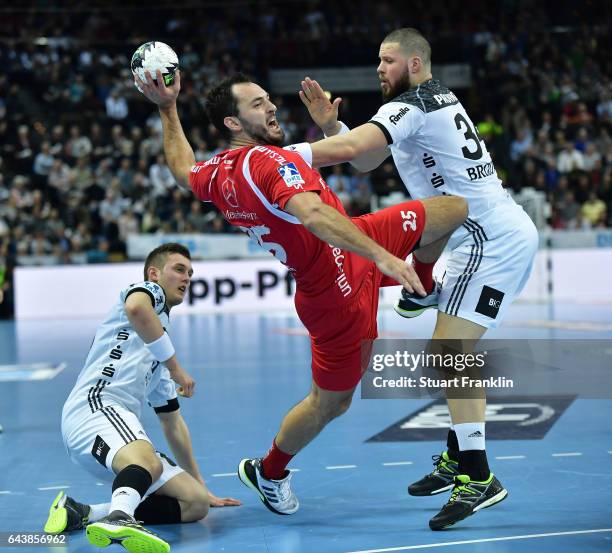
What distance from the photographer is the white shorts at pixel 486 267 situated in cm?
583

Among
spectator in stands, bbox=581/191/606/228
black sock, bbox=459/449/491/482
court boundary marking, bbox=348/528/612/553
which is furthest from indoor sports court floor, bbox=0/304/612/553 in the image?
spectator in stands, bbox=581/191/606/228

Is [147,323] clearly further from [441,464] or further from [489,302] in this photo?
[441,464]

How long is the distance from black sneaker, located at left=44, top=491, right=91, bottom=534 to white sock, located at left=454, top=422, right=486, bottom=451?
212 cm

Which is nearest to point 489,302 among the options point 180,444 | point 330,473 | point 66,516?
point 330,473

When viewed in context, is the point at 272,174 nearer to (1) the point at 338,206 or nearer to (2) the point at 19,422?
(1) the point at 338,206

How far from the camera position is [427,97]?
570 cm

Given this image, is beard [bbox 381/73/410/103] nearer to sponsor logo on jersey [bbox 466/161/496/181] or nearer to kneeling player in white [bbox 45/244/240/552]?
sponsor logo on jersey [bbox 466/161/496/181]

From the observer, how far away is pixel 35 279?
19.4m

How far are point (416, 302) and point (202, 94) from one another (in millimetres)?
19472

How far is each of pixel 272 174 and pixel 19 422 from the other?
191 inches

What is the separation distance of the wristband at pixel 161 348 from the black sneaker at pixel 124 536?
0.94 metres

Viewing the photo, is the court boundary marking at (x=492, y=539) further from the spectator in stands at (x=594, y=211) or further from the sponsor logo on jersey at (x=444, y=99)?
the spectator in stands at (x=594, y=211)

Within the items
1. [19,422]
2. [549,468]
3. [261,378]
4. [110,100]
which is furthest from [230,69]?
[549,468]

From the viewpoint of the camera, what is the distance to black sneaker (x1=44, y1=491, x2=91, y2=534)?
5.46m
